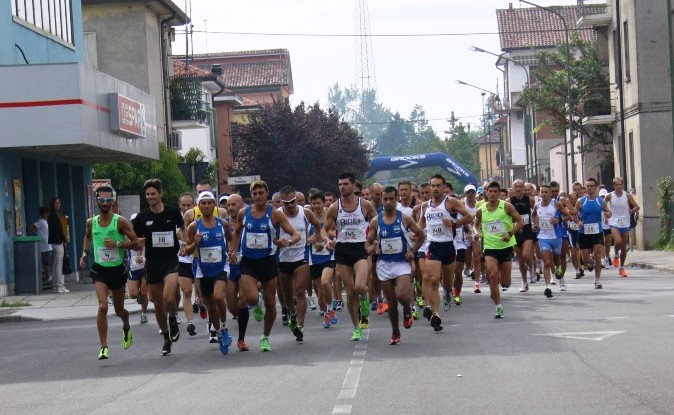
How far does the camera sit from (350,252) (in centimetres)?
1684

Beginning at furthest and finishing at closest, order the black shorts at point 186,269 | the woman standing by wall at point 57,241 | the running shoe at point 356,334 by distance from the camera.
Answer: the woman standing by wall at point 57,241, the black shorts at point 186,269, the running shoe at point 356,334

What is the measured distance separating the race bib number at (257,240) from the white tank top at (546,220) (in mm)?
9330

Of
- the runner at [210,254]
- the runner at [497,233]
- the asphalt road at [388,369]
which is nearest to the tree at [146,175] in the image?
the asphalt road at [388,369]

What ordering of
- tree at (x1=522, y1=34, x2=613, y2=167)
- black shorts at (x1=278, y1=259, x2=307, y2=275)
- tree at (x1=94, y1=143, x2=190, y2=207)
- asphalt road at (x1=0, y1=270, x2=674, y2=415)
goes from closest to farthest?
asphalt road at (x1=0, y1=270, x2=674, y2=415) < black shorts at (x1=278, y1=259, x2=307, y2=275) < tree at (x1=94, y1=143, x2=190, y2=207) < tree at (x1=522, y1=34, x2=613, y2=167)

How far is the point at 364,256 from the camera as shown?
16.9 meters

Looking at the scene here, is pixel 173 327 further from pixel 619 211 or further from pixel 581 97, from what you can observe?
pixel 581 97

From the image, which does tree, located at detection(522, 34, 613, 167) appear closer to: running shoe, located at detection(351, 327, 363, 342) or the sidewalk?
the sidewalk

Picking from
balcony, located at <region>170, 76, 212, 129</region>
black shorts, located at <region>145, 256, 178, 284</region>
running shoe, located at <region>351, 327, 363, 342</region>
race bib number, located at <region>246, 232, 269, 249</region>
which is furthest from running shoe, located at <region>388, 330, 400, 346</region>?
balcony, located at <region>170, 76, 212, 129</region>

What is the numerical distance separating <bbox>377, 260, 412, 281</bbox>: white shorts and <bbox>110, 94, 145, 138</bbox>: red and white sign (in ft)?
58.1

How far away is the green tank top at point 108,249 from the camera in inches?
618

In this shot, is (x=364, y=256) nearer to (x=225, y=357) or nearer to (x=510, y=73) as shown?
(x=225, y=357)

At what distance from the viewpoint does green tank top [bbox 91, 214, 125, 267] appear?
15.7m

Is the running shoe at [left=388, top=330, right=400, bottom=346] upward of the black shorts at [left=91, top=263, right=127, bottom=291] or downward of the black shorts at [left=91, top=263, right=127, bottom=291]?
downward

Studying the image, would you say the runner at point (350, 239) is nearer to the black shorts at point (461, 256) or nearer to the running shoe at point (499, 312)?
the running shoe at point (499, 312)
